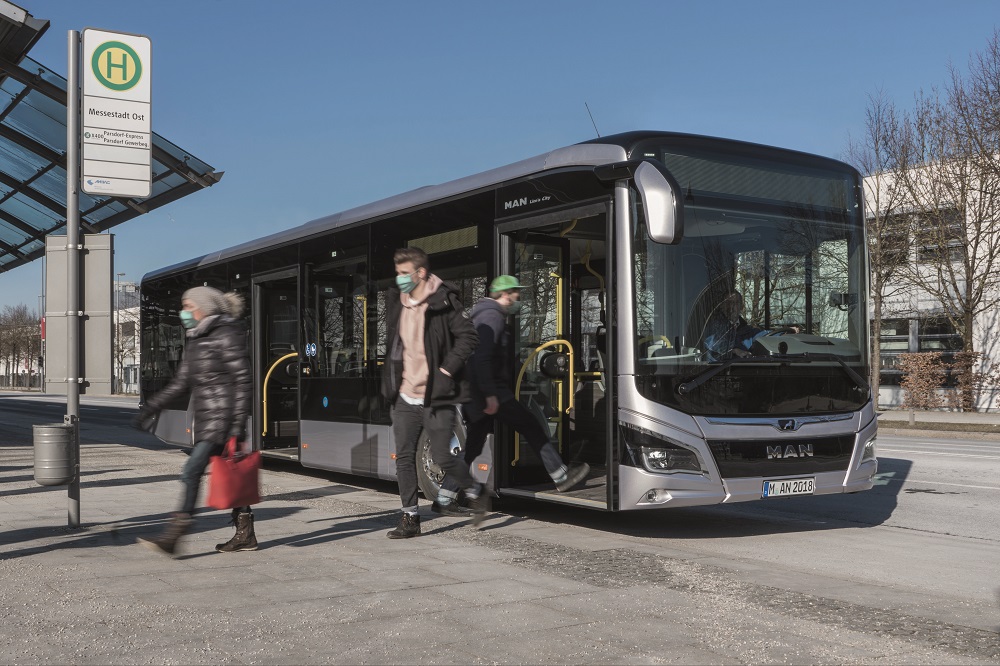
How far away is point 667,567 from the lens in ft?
21.9

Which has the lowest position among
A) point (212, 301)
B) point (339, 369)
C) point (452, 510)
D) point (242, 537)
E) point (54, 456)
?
point (452, 510)

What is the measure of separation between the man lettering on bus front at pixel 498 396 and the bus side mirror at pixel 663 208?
1630 millimetres

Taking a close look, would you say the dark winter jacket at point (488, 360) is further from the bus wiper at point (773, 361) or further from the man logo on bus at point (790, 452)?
the man logo on bus at point (790, 452)

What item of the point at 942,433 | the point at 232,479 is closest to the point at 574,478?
the point at 232,479

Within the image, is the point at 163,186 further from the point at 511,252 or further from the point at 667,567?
the point at 667,567

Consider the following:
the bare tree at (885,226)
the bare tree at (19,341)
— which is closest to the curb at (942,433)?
the bare tree at (885,226)

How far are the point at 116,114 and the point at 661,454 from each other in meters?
5.11

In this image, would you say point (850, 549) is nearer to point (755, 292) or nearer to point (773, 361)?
point (773, 361)

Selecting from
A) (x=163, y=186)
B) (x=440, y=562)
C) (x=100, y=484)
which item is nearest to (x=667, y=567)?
(x=440, y=562)

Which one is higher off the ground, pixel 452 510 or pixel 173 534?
pixel 173 534

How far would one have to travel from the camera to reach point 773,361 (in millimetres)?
8148

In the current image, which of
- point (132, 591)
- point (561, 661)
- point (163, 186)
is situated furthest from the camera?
point (163, 186)

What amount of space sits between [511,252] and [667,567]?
346 centimetres

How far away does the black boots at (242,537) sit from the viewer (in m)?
7.01
